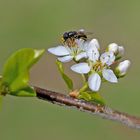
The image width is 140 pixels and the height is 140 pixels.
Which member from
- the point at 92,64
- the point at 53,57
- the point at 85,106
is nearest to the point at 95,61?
the point at 92,64

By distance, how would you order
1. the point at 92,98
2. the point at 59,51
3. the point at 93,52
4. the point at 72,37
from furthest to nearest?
the point at 72,37 → the point at 59,51 → the point at 93,52 → the point at 92,98

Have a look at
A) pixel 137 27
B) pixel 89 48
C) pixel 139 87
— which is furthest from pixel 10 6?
pixel 89 48

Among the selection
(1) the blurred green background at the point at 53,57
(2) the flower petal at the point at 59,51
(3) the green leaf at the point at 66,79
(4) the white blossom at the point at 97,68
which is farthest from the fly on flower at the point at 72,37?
(1) the blurred green background at the point at 53,57

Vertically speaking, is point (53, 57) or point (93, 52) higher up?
point (93, 52)

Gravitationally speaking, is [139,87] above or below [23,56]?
below

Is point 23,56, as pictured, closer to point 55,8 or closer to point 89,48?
point 89,48

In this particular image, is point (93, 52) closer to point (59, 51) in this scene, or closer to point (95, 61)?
point (95, 61)

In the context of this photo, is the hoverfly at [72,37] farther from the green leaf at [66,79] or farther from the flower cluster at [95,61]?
the green leaf at [66,79]
